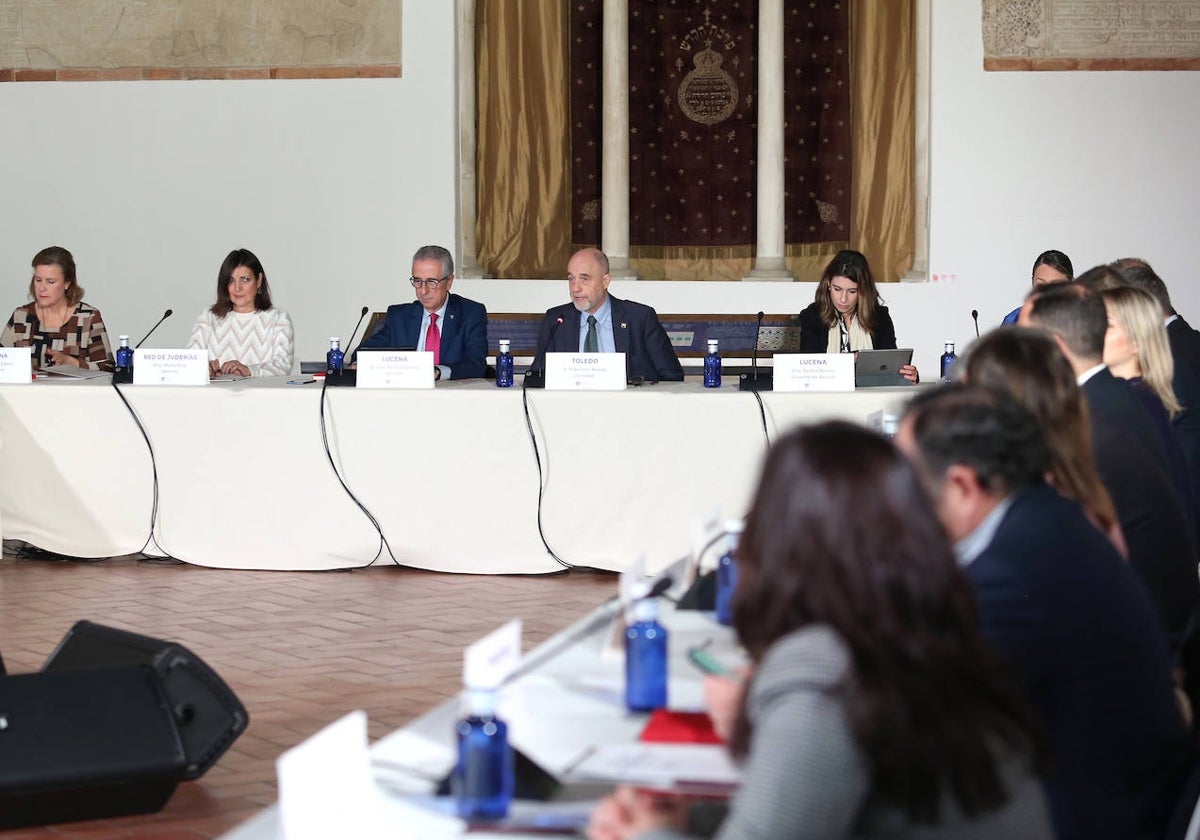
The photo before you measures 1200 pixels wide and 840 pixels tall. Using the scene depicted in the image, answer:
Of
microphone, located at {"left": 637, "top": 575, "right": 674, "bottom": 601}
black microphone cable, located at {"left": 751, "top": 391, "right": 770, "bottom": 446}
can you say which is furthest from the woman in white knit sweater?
microphone, located at {"left": 637, "top": 575, "right": 674, "bottom": 601}

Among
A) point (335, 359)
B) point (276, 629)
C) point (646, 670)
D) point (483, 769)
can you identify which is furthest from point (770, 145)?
point (483, 769)

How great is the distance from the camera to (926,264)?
27.9 feet

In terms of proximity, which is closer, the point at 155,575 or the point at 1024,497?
the point at 1024,497

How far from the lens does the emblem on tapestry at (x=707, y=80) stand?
8609mm

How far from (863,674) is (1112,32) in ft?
26.3

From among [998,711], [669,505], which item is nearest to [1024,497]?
[998,711]

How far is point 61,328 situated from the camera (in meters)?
6.31

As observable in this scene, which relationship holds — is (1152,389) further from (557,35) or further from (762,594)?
(557,35)

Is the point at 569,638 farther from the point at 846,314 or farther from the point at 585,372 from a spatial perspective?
the point at 846,314

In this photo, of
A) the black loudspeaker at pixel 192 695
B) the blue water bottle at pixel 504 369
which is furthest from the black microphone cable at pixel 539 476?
the black loudspeaker at pixel 192 695

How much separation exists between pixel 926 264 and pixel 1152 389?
516 centimetres

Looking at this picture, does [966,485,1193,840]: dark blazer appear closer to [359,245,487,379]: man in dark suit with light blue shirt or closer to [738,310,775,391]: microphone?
[738,310,775,391]: microphone

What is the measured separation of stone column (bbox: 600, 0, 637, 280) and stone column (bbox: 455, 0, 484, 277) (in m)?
0.78

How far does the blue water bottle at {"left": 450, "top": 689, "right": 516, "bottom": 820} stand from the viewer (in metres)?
1.45
